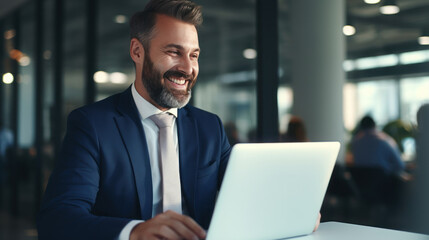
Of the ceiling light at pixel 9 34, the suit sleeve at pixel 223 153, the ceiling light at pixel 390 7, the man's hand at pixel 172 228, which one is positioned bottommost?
the man's hand at pixel 172 228

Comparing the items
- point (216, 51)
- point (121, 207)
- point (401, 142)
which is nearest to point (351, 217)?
point (401, 142)

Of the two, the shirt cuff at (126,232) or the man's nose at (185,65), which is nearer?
the shirt cuff at (126,232)

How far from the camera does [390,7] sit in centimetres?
421

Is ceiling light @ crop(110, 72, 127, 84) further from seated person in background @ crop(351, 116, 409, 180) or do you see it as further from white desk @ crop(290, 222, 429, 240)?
white desk @ crop(290, 222, 429, 240)

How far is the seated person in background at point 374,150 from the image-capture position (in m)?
4.60

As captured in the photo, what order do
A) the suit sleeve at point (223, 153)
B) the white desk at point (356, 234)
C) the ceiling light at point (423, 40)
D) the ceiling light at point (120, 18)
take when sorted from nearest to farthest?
the white desk at point (356, 234) → the suit sleeve at point (223, 153) → the ceiling light at point (423, 40) → the ceiling light at point (120, 18)

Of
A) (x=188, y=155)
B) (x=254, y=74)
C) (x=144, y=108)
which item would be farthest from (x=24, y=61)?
(x=188, y=155)

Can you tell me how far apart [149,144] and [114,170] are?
0.18 m

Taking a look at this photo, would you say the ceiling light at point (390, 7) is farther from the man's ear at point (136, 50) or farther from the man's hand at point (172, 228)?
the man's hand at point (172, 228)

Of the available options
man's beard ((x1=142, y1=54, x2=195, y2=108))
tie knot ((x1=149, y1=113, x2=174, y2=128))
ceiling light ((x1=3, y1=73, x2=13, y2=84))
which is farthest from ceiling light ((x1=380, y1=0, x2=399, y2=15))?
ceiling light ((x1=3, y1=73, x2=13, y2=84))

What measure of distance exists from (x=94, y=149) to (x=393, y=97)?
11.0ft

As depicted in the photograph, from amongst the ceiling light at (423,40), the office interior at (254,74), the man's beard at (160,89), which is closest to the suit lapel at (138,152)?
the man's beard at (160,89)

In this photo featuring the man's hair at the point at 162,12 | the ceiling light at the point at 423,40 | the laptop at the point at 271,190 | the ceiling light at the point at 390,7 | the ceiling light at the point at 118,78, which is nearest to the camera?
the laptop at the point at 271,190

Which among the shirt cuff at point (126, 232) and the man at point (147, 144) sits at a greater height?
the man at point (147, 144)
